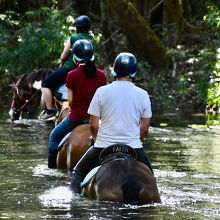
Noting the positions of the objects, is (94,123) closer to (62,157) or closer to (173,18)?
(62,157)

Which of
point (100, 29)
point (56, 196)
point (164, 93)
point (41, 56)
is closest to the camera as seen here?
point (56, 196)

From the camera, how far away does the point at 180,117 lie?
20.7 metres

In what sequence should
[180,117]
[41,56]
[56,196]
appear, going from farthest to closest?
[41,56], [180,117], [56,196]

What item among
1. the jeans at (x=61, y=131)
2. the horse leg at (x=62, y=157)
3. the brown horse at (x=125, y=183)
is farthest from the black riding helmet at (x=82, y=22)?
the brown horse at (x=125, y=183)

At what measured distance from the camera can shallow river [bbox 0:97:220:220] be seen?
762 centimetres

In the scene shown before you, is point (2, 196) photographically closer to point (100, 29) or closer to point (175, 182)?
point (175, 182)

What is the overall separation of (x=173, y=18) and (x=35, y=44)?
18.3ft

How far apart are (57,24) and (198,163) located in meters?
15.7

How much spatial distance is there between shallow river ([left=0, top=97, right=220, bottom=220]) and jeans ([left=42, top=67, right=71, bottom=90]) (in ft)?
4.47

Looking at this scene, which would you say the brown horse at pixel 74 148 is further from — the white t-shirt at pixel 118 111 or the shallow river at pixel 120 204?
the white t-shirt at pixel 118 111

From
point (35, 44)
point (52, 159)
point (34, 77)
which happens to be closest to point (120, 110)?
point (52, 159)

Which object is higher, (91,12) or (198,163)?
(91,12)

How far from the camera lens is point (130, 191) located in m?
7.51

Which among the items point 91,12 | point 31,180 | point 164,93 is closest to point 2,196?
point 31,180
